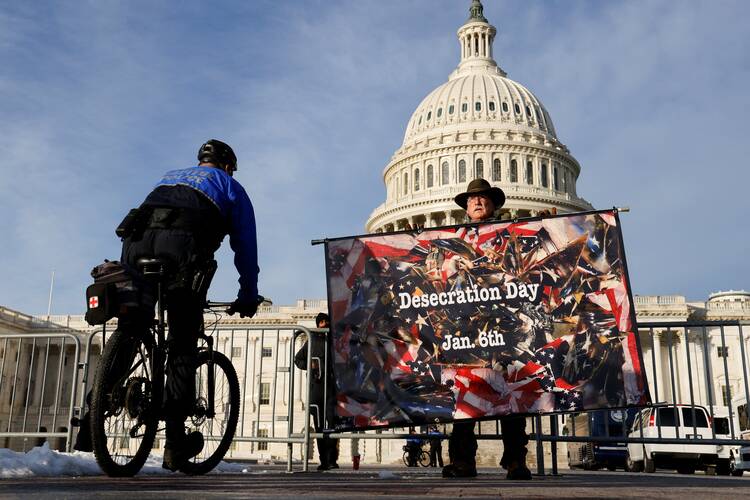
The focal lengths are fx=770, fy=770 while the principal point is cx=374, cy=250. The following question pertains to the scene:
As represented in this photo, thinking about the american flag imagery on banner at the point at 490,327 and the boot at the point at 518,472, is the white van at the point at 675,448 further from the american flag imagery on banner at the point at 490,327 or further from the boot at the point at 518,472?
the boot at the point at 518,472

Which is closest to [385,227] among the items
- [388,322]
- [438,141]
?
[438,141]

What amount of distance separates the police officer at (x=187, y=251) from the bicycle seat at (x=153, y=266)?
4cm

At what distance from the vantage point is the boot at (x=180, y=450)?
4629 mm

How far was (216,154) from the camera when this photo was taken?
16.8ft

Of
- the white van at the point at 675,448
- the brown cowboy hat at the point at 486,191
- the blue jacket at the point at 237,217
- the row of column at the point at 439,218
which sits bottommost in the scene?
the white van at the point at 675,448

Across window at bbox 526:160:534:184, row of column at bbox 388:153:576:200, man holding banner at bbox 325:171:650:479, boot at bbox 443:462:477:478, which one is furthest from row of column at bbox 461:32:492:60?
boot at bbox 443:462:477:478

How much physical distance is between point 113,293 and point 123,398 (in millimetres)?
576

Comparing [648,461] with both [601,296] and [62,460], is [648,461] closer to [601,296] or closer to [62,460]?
[601,296]

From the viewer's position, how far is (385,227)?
7506 centimetres

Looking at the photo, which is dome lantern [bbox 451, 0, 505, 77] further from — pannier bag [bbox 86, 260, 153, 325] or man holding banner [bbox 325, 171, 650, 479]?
pannier bag [bbox 86, 260, 153, 325]

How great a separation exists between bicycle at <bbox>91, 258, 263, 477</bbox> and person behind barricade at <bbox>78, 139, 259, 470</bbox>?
6 cm

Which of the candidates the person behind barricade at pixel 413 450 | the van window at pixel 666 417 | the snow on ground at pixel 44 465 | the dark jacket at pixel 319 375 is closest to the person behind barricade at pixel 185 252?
the snow on ground at pixel 44 465

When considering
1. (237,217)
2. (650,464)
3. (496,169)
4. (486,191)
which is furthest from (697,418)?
(496,169)

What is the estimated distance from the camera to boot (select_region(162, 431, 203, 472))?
463cm
